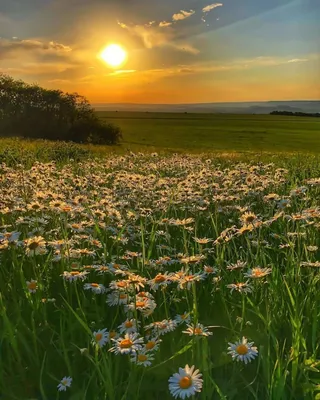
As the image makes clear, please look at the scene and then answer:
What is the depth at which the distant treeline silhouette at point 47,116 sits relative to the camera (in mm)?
38281

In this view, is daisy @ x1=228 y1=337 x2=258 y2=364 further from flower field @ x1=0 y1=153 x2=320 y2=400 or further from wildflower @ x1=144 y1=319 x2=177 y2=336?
wildflower @ x1=144 y1=319 x2=177 y2=336

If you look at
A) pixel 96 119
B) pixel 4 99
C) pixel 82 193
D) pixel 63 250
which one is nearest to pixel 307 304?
pixel 63 250

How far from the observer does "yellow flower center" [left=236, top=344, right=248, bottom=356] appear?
2.30 meters

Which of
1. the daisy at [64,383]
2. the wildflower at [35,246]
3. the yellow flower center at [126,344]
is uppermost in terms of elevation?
the wildflower at [35,246]

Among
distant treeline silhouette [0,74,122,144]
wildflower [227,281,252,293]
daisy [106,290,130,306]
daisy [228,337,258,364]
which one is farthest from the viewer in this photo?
distant treeline silhouette [0,74,122,144]

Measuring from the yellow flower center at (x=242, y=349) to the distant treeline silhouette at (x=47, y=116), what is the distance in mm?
36293

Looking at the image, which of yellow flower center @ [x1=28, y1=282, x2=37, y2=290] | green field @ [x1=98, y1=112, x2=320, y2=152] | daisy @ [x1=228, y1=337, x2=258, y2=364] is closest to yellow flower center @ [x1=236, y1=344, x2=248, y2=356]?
daisy @ [x1=228, y1=337, x2=258, y2=364]

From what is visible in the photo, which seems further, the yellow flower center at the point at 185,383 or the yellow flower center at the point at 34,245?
the yellow flower center at the point at 34,245

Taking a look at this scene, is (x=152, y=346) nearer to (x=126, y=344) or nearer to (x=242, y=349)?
(x=126, y=344)

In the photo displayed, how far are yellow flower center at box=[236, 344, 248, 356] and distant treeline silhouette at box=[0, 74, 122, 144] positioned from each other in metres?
36.3

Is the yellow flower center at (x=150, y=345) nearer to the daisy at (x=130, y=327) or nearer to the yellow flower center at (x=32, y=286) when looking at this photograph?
the daisy at (x=130, y=327)

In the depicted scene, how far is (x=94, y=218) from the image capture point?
4.87m

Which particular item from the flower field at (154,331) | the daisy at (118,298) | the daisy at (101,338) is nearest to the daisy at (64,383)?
the flower field at (154,331)

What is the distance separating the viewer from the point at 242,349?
2320mm
